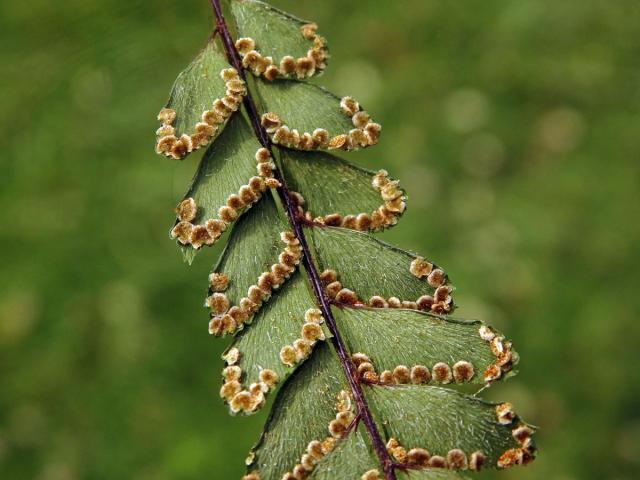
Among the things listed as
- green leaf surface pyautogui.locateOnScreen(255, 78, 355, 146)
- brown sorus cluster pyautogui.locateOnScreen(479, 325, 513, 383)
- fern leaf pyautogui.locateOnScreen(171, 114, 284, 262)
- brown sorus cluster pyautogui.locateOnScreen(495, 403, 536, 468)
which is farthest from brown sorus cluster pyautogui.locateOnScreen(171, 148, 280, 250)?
brown sorus cluster pyautogui.locateOnScreen(495, 403, 536, 468)

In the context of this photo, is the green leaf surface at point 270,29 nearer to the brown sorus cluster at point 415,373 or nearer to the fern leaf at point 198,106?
the fern leaf at point 198,106

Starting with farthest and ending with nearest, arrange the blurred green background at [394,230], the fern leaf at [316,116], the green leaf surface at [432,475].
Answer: the blurred green background at [394,230] < the fern leaf at [316,116] < the green leaf surface at [432,475]

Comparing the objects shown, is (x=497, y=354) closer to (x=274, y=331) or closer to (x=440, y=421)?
(x=440, y=421)

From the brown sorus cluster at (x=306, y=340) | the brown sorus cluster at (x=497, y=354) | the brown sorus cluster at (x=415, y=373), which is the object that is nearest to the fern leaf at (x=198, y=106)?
the brown sorus cluster at (x=306, y=340)

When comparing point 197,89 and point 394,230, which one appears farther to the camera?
point 394,230

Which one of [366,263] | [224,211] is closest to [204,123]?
[224,211]

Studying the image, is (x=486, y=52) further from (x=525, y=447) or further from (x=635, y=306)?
(x=525, y=447)
